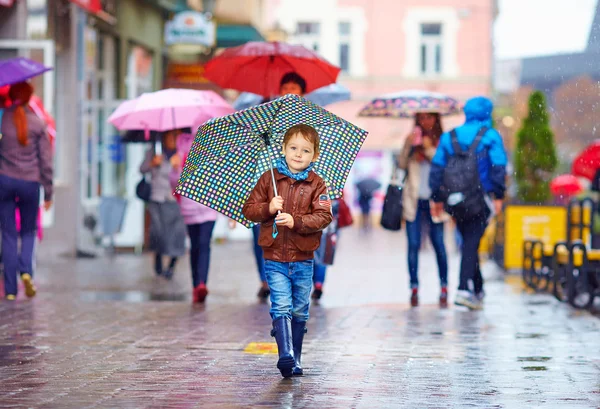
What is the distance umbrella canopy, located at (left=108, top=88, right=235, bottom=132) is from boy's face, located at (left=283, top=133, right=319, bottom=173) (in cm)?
523

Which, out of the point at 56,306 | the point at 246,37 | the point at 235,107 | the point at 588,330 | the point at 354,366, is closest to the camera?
the point at 354,366

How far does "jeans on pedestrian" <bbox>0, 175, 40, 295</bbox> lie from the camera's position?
11.5m

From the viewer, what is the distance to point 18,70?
1148cm

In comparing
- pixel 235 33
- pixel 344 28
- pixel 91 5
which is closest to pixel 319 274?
pixel 91 5

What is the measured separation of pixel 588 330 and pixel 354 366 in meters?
2.75

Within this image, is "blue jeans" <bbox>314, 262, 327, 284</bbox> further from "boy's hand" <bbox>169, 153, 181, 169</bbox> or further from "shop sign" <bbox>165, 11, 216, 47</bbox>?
"shop sign" <bbox>165, 11, 216, 47</bbox>

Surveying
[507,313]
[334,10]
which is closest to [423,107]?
[507,313]

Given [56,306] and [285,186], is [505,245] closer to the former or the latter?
[56,306]

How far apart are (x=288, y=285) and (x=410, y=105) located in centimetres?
613

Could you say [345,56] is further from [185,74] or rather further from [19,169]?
[19,169]

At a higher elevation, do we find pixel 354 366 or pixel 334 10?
pixel 334 10

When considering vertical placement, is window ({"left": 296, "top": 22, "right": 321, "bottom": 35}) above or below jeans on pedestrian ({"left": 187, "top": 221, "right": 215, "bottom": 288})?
above

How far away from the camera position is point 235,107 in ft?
42.2

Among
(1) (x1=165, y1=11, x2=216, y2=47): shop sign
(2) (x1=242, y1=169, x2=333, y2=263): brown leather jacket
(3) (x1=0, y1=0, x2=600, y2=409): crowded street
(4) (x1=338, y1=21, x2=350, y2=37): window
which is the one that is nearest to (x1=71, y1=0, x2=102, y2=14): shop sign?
(3) (x1=0, y1=0, x2=600, y2=409): crowded street
